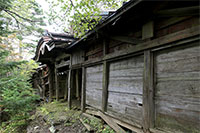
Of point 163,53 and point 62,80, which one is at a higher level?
point 163,53

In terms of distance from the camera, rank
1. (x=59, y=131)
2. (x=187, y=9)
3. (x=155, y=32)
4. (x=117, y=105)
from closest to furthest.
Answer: (x=187, y=9), (x=155, y=32), (x=117, y=105), (x=59, y=131)

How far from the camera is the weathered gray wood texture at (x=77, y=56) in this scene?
16.8ft

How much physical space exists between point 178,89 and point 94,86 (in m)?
2.92

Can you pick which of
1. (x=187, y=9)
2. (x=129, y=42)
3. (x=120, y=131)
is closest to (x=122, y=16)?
(x=129, y=42)

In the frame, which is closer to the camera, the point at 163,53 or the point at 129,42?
the point at 163,53

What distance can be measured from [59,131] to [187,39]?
4471 millimetres

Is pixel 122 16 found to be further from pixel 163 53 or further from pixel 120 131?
pixel 120 131

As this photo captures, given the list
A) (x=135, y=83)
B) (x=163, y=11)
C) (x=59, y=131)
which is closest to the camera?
(x=163, y=11)

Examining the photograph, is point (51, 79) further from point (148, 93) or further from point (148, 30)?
point (148, 30)

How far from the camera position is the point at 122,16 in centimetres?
251

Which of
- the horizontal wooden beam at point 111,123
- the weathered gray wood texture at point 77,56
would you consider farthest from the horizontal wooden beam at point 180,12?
the weathered gray wood texture at point 77,56

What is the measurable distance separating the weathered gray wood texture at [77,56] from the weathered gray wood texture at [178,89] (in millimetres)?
3437

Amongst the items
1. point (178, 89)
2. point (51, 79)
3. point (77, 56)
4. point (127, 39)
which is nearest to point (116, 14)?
point (127, 39)

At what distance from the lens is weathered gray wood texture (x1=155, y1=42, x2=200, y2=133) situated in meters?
1.77
